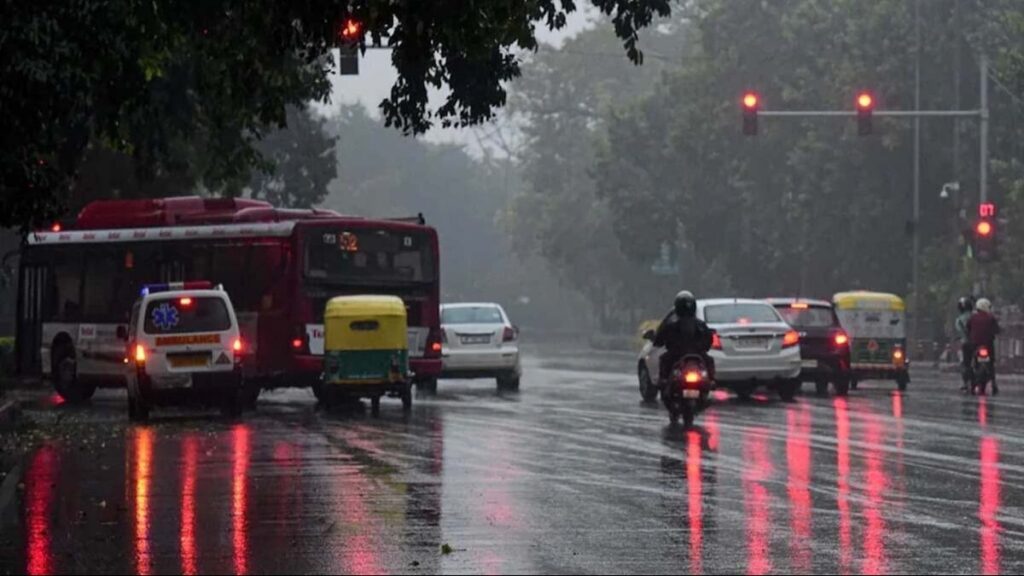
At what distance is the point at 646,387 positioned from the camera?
36.5 m

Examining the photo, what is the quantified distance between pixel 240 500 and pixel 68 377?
2188 cm

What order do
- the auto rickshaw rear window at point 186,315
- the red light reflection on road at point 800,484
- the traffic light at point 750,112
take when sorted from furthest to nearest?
the traffic light at point 750,112 → the auto rickshaw rear window at point 186,315 → the red light reflection on road at point 800,484

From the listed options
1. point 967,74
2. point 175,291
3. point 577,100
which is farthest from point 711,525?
point 577,100

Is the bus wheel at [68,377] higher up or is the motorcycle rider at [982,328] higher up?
the motorcycle rider at [982,328]

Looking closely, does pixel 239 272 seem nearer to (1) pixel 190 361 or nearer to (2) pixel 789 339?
(1) pixel 190 361

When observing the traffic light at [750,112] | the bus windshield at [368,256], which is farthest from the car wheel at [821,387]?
the traffic light at [750,112]

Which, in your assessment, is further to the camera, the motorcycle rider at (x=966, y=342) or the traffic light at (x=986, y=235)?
the traffic light at (x=986, y=235)

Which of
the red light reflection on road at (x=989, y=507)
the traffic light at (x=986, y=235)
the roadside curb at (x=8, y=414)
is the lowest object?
the red light reflection on road at (x=989, y=507)

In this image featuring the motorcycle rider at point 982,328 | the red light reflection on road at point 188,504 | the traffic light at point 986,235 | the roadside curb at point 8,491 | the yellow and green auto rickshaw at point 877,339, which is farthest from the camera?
the traffic light at point 986,235

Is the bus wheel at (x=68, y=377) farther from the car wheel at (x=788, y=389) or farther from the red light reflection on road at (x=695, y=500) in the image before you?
the red light reflection on road at (x=695, y=500)

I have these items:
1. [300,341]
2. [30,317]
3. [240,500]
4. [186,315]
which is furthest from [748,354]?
[240,500]

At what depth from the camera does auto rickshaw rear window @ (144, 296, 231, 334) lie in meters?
31.5

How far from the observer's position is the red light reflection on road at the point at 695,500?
13.4 m

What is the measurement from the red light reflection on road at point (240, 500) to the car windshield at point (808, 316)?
14286 mm
